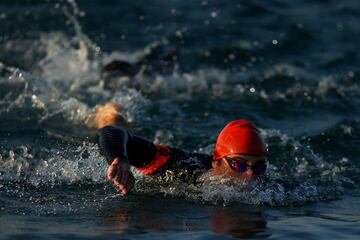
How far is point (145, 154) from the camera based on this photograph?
25.3 feet

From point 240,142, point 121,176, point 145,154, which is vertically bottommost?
point 121,176

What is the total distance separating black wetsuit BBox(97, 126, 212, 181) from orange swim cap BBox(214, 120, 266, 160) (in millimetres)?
346

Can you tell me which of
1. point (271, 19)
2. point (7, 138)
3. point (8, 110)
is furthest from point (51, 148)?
point (271, 19)

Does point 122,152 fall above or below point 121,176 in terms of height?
above

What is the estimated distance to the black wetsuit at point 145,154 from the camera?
7105 millimetres

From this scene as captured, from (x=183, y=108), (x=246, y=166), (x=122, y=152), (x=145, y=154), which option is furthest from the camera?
(x=183, y=108)

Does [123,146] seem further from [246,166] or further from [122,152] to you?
[246,166]

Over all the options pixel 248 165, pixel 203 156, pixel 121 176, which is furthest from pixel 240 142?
pixel 121 176

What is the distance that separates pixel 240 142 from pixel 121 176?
1570 mm

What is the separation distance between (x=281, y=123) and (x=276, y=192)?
4.09 meters

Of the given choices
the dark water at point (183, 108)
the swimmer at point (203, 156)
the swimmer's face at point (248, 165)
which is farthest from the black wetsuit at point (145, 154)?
the swimmer's face at point (248, 165)

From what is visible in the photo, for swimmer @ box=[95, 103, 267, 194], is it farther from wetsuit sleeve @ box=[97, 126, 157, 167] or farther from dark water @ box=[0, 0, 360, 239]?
dark water @ box=[0, 0, 360, 239]

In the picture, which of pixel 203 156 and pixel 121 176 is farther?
pixel 203 156

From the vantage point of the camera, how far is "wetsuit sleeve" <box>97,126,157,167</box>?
6834mm
